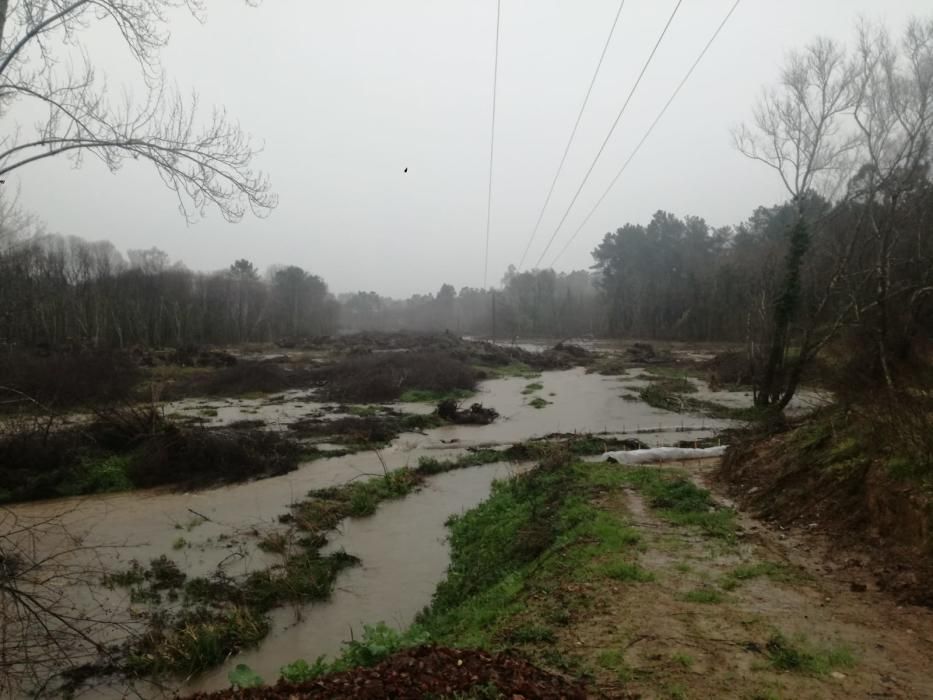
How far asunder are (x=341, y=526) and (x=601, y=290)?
79.7 meters

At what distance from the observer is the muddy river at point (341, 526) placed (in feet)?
24.4

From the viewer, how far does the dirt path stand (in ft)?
13.2

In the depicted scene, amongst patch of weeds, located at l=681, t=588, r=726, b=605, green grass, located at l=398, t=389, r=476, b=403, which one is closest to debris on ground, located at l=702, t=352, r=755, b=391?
green grass, located at l=398, t=389, r=476, b=403

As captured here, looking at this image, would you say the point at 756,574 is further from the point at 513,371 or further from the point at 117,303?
the point at 117,303

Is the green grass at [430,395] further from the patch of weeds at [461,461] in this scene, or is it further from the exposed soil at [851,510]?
the exposed soil at [851,510]

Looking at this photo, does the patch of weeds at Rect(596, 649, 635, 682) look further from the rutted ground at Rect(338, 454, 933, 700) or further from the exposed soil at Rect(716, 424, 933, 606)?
the exposed soil at Rect(716, 424, 933, 606)

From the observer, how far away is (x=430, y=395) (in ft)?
93.0

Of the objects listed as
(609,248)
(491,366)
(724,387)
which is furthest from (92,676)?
(609,248)

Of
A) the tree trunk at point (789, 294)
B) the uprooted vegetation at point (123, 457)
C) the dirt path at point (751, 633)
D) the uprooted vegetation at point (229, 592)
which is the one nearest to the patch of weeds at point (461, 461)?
the uprooted vegetation at point (229, 592)

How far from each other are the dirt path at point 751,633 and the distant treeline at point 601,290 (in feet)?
43.2

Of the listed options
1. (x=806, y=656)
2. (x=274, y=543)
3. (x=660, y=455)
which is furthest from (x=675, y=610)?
(x=660, y=455)

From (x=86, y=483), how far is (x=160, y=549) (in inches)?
213

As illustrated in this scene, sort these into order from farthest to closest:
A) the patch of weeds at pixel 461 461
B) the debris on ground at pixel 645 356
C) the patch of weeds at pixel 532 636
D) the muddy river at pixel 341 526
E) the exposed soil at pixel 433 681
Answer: the debris on ground at pixel 645 356 < the patch of weeds at pixel 461 461 < the muddy river at pixel 341 526 < the patch of weeds at pixel 532 636 < the exposed soil at pixel 433 681

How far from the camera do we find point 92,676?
20.4ft
